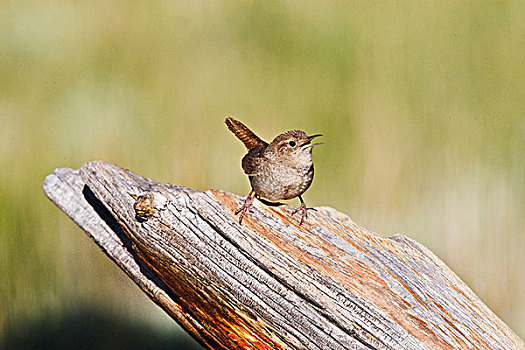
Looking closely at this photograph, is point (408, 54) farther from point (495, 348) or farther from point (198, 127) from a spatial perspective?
point (495, 348)

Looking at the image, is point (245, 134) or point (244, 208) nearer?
point (244, 208)

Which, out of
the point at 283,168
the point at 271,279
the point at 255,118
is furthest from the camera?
the point at 255,118

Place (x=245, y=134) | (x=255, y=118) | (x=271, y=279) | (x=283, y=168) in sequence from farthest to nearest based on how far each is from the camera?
(x=255, y=118) < (x=245, y=134) < (x=283, y=168) < (x=271, y=279)

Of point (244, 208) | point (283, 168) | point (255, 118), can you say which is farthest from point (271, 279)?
point (255, 118)

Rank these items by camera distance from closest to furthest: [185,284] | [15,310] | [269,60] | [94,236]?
[185,284] → [94,236] → [15,310] → [269,60]

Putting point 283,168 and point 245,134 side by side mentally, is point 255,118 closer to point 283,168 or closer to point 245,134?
point 245,134

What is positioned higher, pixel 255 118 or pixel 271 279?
pixel 255 118

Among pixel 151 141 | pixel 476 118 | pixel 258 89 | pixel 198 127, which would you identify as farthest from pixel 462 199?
pixel 151 141

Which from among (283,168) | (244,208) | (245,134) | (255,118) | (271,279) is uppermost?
(255,118)
